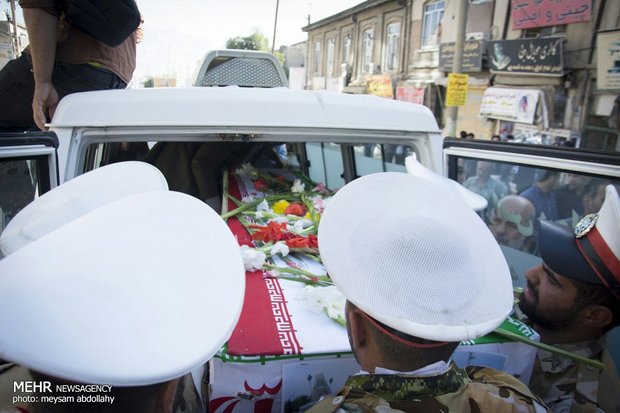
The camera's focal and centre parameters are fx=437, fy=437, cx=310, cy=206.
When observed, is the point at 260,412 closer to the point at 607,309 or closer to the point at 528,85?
the point at 607,309

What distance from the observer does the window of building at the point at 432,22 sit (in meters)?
16.7

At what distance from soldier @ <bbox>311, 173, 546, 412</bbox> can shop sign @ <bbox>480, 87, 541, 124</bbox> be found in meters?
12.9

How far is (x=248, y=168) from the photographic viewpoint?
412cm

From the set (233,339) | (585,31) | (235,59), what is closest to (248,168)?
(235,59)

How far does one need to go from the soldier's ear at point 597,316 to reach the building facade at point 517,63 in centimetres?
990

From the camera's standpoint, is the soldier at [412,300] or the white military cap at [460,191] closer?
the soldier at [412,300]

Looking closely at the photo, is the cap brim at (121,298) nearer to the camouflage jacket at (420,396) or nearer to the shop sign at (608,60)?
the camouflage jacket at (420,396)

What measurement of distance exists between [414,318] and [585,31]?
1336 cm

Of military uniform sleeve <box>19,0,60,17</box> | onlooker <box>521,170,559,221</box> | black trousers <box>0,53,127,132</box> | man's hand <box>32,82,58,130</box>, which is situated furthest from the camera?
black trousers <box>0,53,127,132</box>

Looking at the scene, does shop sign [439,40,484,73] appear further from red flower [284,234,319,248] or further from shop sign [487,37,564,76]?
red flower [284,234,319,248]

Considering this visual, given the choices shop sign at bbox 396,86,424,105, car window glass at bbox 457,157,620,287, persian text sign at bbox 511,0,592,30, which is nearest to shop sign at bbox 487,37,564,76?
persian text sign at bbox 511,0,592,30

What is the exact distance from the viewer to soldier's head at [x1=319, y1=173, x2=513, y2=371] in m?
1.03

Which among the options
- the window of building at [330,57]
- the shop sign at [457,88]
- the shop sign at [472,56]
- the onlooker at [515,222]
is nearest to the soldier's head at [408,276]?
the onlooker at [515,222]

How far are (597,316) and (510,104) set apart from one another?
509 inches
